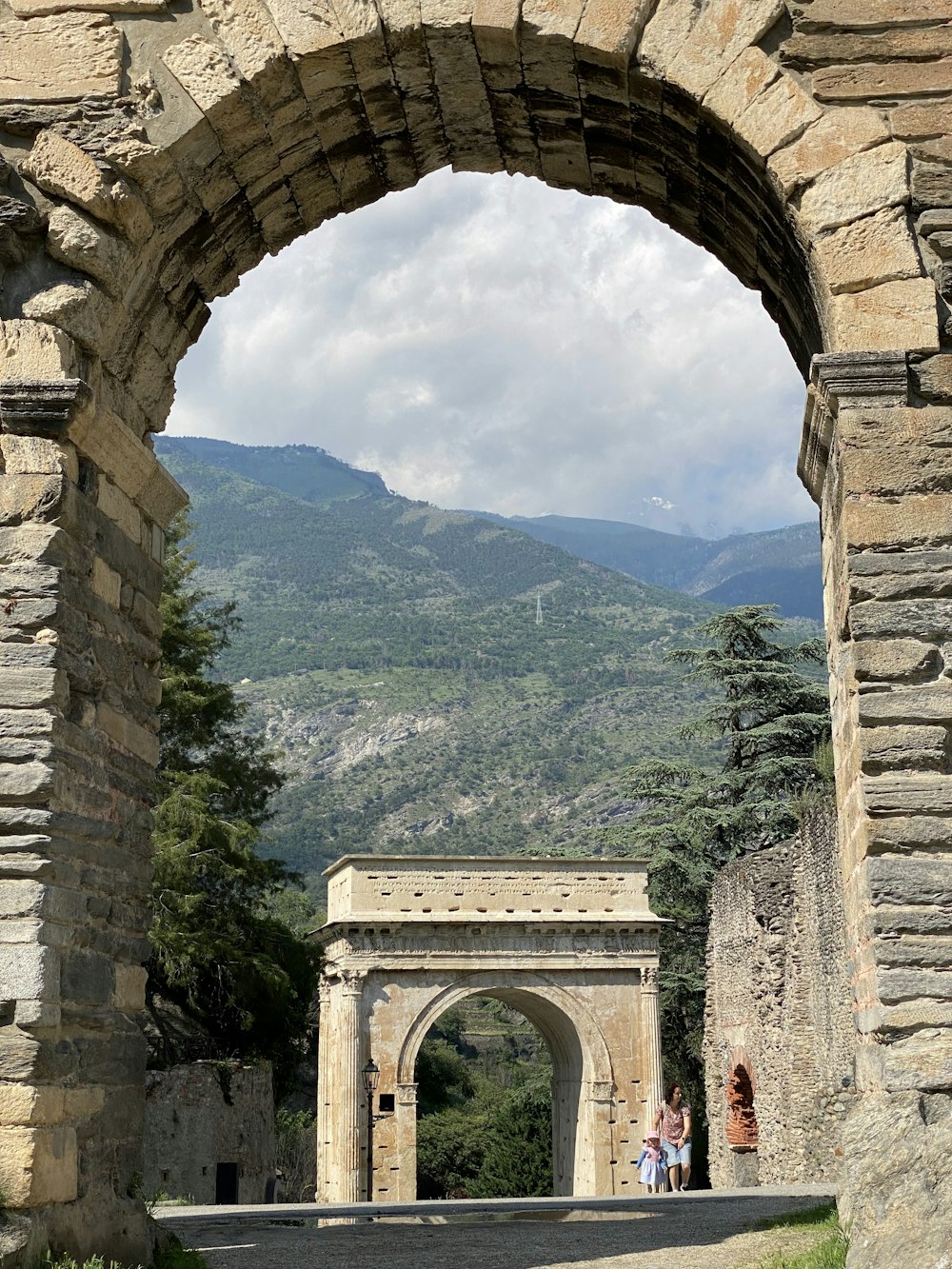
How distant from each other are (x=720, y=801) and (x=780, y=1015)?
42.5ft

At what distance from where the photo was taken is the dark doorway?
20781 millimetres

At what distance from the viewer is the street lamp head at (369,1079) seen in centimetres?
2480

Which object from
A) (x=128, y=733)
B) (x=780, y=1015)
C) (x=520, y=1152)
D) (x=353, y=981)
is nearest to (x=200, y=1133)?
(x=353, y=981)

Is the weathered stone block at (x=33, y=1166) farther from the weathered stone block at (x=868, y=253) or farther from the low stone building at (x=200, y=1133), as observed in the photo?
the low stone building at (x=200, y=1133)

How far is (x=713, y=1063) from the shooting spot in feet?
81.0

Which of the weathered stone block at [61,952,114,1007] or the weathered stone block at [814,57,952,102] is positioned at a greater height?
the weathered stone block at [814,57,952,102]

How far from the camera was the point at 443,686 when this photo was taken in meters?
106

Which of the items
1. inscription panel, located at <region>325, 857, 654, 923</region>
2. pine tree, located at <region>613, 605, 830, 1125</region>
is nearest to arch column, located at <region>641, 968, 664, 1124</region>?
inscription panel, located at <region>325, 857, 654, 923</region>

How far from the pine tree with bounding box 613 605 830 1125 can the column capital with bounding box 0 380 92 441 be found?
85.1ft

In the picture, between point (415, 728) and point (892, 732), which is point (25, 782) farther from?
point (415, 728)

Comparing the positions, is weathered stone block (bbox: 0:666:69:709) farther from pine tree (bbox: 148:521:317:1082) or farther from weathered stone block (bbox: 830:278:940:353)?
pine tree (bbox: 148:521:317:1082)

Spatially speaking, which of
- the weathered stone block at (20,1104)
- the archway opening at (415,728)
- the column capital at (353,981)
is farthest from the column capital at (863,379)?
the archway opening at (415,728)

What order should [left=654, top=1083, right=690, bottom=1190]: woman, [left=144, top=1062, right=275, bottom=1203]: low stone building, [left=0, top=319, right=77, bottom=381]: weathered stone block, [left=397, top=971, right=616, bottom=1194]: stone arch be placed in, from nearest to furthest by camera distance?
[left=0, top=319, right=77, bottom=381]: weathered stone block, [left=654, top=1083, right=690, bottom=1190]: woman, [left=144, top=1062, right=275, bottom=1203]: low stone building, [left=397, top=971, right=616, bottom=1194]: stone arch

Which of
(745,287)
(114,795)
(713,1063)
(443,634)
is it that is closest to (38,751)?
(114,795)
